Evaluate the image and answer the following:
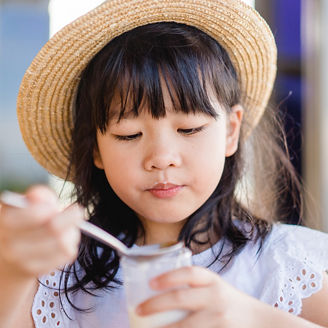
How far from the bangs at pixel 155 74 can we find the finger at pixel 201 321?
383 mm

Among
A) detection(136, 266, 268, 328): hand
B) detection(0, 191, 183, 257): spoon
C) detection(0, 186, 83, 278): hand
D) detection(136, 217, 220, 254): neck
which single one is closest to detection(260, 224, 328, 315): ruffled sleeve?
detection(136, 217, 220, 254): neck

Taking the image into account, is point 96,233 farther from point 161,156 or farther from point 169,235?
point 169,235

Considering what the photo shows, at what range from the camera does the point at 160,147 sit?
91cm

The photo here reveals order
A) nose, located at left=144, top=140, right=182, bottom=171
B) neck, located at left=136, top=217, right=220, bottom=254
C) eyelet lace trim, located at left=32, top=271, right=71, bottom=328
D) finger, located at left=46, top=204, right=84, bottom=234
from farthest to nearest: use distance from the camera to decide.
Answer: neck, located at left=136, top=217, right=220, bottom=254 < eyelet lace trim, located at left=32, top=271, right=71, bottom=328 < nose, located at left=144, top=140, right=182, bottom=171 < finger, located at left=46, top=204, right=84, bottom=234

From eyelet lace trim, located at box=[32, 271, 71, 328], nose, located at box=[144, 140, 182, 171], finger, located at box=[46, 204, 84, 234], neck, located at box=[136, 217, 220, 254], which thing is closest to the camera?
finger, located at box=[46, 204, 84, 234]

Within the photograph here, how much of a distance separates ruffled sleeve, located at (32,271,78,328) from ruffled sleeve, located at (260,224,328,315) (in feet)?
1.33

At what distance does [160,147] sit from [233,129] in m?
0.28

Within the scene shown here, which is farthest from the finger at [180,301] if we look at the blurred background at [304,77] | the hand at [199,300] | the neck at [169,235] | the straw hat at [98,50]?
the blurred background at [304,77]

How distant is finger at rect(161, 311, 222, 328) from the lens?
677 mm

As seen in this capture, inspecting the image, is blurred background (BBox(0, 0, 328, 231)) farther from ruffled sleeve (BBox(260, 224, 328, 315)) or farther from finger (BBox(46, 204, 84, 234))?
finger (BBox(46, 204, 84, 234))

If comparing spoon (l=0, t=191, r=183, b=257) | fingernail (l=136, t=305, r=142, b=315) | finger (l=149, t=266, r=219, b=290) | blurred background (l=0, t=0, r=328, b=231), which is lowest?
blurred background (l=0, t=0, r=328, b=231)

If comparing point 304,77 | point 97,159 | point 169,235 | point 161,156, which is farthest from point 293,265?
point 304,77

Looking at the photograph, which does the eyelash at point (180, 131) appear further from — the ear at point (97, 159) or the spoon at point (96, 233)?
the spoon at point (96, 233)

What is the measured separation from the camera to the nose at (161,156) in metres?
0.91
